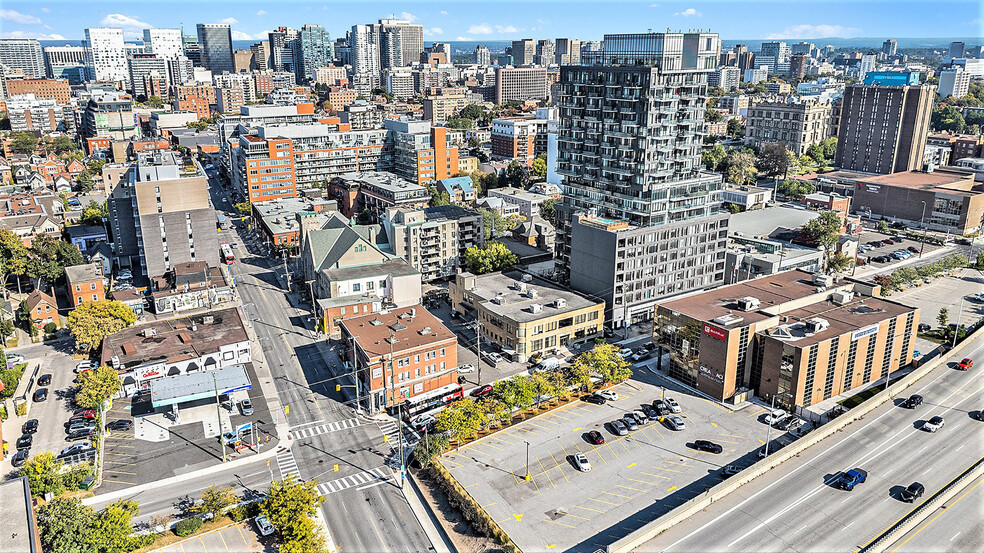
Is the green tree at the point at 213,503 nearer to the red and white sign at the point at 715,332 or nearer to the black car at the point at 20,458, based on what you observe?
the black car at the point at 20,458

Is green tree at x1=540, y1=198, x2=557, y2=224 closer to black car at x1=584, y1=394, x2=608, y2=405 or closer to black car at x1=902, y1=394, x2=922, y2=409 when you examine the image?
black car at x1=584, y1=394, x2=608, y2=405

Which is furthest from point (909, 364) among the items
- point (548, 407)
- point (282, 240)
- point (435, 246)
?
point (282, 240)

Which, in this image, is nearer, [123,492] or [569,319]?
[123,492]

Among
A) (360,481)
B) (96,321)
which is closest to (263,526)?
(360,481)

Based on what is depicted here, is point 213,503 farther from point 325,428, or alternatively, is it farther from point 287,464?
point 325,428

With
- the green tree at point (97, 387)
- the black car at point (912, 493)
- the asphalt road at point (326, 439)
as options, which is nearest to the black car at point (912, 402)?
the black car at point (912, 493)

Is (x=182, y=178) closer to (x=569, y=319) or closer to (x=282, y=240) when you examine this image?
(x=282, y=240)
